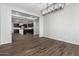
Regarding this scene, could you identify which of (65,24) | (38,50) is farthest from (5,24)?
(65,24)

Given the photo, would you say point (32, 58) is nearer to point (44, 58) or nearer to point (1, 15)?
point (44, 58)

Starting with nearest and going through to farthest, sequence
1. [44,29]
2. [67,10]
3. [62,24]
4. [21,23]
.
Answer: [67,10] < [62,24] < [44,29] < [21,23]

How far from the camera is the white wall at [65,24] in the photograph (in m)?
4.77

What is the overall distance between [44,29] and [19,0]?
21.2 feet

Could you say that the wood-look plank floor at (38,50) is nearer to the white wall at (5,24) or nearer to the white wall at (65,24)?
the white wall at (5,24)

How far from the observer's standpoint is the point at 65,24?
5.42 m

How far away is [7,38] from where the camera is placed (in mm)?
4621

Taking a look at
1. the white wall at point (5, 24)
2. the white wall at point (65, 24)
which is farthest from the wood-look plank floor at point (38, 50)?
the white wall at point (65, 24)

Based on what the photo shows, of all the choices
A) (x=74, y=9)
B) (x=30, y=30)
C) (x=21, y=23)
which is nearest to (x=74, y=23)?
(x=74, y=9)

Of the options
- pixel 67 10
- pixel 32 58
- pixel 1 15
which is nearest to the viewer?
pixel 32 58

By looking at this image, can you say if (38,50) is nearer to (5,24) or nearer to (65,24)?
(5,24)

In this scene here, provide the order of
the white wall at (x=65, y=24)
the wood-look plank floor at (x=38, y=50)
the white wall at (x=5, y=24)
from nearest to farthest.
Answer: the wood-look plank floor at (x=38, y=50)
the white wall at (x=5, y=24)
the white wall at (x=65, y=24)

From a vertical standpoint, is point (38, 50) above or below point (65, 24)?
below

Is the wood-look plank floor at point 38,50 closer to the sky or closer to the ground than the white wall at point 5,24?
closer to the ground
